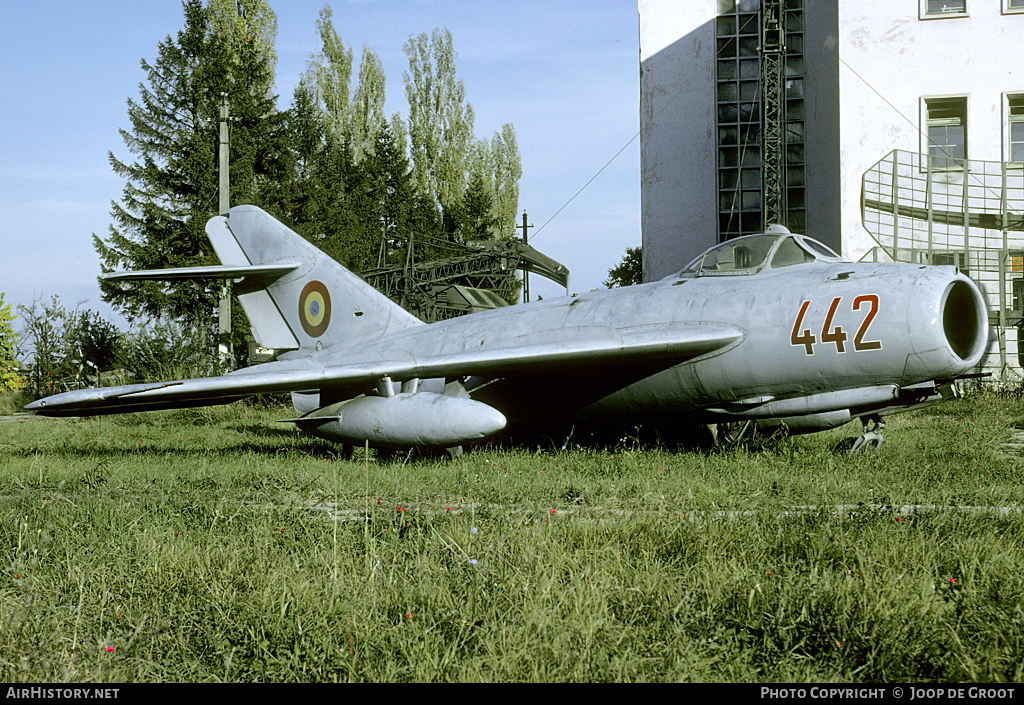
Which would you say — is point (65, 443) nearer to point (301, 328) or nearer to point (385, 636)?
point (301, 328)

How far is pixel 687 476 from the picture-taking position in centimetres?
754

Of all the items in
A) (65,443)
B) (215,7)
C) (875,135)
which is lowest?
(65,443)

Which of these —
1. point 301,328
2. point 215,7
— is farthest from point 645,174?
point 301,328

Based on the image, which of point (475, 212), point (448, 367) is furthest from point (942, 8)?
point (475, 212)

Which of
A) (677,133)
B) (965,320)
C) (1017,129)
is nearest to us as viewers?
(965,320)

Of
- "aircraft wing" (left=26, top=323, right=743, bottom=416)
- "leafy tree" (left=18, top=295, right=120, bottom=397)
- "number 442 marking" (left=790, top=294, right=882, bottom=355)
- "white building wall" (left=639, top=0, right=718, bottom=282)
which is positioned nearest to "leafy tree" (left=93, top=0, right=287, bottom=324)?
"leafy tree" (left=18, top=295, right=120, bottom=397)

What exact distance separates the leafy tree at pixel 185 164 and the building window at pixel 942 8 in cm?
2066

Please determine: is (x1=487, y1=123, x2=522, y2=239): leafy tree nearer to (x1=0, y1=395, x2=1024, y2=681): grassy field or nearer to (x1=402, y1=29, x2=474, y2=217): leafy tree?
(x1=402, y1=29, x2=474, y2=217): leafy tree

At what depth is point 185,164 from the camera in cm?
2683

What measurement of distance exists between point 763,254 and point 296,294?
6.61 meters

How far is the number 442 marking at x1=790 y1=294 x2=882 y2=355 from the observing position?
26.1 ft

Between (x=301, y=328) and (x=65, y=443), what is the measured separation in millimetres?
3881

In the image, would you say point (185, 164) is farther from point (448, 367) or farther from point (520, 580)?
point (520, 580)

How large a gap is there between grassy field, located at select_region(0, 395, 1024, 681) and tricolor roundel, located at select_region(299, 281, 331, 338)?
4853mm
